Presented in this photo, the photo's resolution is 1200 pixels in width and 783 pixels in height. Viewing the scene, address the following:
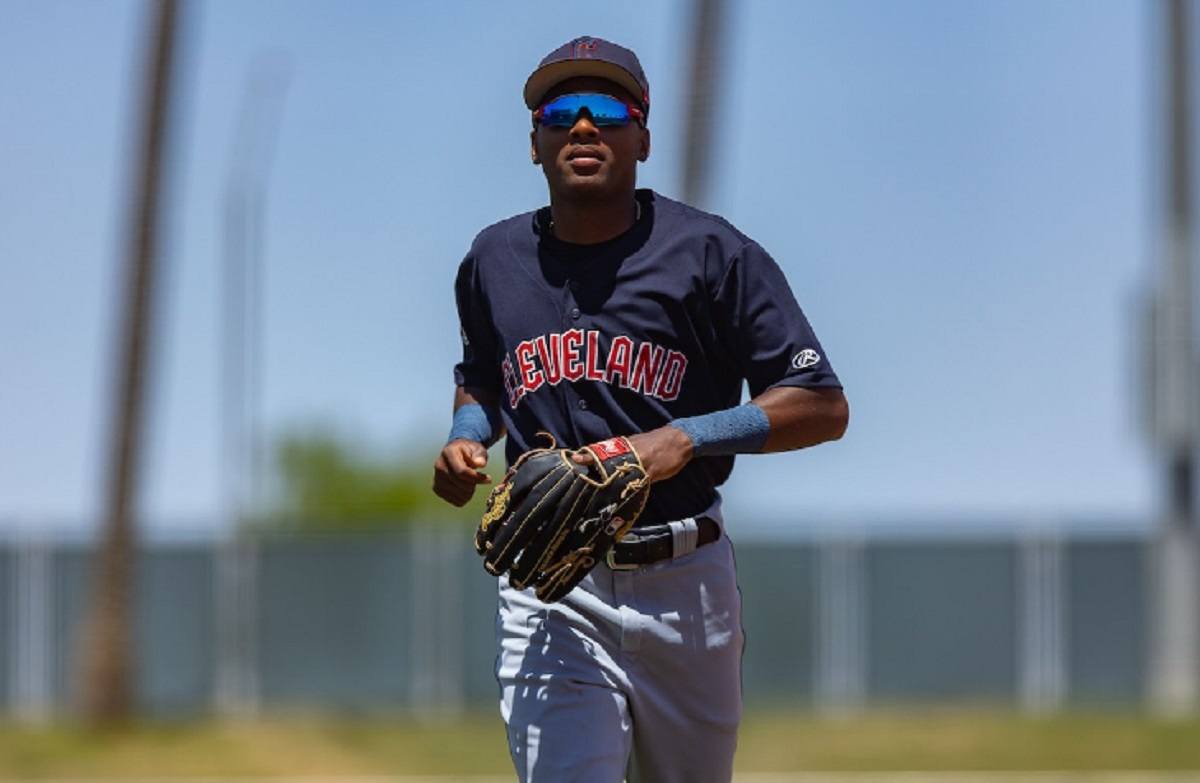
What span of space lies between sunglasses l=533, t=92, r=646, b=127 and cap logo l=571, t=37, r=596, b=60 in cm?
9

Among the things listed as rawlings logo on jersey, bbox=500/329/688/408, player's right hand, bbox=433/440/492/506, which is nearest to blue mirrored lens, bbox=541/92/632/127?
rawlings logo on jersey, bbox=500/329/688/408

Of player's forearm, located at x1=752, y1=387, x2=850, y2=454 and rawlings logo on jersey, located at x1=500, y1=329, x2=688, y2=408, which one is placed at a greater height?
rawlings logo on jersey, located at x1=500, y1=329, x2=688, y2=408

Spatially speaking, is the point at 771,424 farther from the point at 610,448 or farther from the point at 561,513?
the point at 561,513

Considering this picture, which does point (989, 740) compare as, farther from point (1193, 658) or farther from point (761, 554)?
point (761, 554)

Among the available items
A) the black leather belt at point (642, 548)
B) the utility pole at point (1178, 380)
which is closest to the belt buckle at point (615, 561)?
the black leather belt at point (642, 548)

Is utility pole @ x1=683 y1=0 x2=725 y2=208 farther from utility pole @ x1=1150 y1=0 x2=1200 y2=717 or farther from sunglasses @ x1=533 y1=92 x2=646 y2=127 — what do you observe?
sunglasses @ x1=533 y1=92 x2=646 y2=127

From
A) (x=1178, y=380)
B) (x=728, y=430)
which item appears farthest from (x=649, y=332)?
(x=1178, y=380)

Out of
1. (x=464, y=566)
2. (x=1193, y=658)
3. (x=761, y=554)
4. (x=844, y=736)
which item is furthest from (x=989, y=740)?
(x=464, y=566)

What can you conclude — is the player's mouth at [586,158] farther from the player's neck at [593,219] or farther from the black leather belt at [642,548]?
the black leather belt at [642,548]

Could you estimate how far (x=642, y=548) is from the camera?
512cm

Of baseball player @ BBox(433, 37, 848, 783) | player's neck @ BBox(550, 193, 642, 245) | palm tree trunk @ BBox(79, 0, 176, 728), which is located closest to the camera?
baseball player @ BBox(433, 37, 848, 783)

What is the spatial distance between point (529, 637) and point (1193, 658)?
1683 cm

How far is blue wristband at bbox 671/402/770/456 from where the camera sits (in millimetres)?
4957

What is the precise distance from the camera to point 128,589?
753 inches
